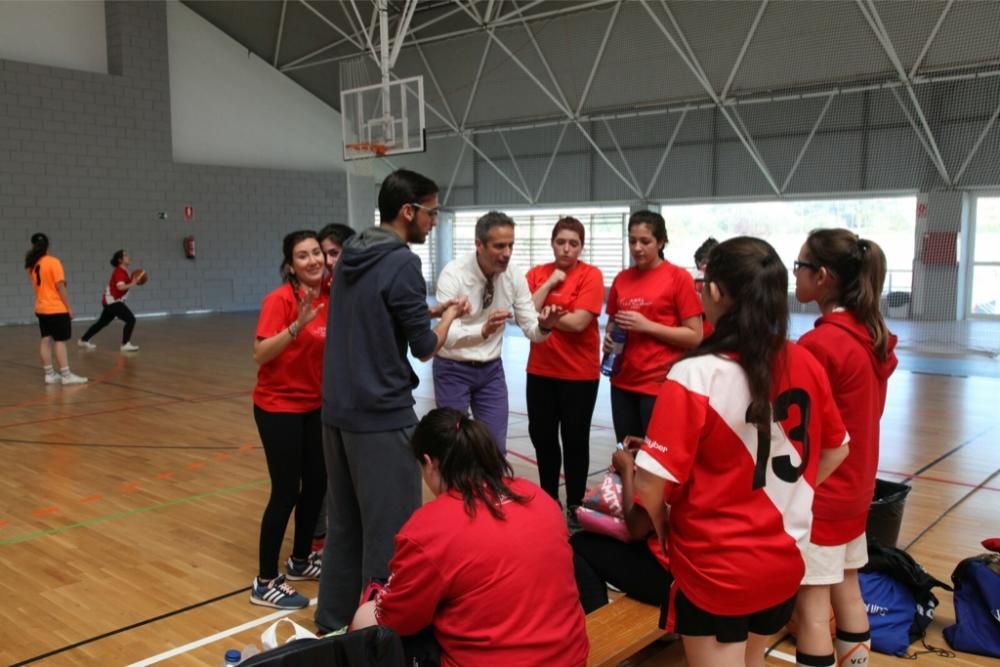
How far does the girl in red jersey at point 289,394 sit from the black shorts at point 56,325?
6425mm

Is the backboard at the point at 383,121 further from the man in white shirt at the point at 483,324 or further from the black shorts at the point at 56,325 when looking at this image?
the man in white shirt at the point at 483,324

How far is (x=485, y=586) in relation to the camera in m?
1.95

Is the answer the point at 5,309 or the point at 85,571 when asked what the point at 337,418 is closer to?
the point at 85,571

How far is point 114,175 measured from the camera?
645 inches

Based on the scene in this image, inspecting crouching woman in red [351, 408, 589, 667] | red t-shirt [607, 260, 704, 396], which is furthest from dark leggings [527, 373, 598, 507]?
crouching woman in red [351, 408, 589, 667]

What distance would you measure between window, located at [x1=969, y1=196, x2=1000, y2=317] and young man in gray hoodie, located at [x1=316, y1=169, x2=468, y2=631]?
49.3 feet

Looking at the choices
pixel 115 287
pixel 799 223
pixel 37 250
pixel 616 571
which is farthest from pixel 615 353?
pixel 799 223

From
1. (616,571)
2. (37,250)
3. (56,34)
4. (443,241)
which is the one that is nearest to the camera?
(616,571)

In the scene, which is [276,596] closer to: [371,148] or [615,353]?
[615,353]

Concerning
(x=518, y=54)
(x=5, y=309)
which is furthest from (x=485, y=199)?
(x=5, y=309)

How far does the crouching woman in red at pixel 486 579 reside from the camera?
6.41 ft

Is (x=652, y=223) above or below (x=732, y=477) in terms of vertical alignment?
above

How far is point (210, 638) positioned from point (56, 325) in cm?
677

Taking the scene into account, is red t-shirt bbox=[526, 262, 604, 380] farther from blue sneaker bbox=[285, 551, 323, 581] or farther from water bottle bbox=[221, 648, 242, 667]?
water bottle bbox=[221, 648, 242, 667]
